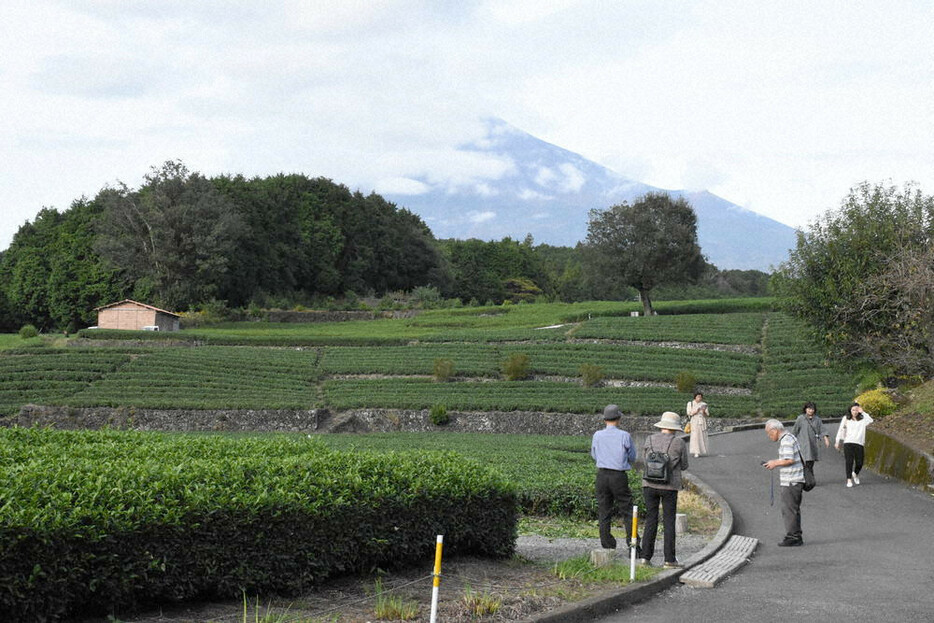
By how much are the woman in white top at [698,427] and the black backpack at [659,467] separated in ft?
49.5

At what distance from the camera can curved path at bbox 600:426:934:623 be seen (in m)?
8.69

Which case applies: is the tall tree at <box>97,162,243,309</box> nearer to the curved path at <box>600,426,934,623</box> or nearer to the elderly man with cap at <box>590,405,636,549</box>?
the curved path at <box>600,426,934,623</box>

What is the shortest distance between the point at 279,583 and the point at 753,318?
6032 cm

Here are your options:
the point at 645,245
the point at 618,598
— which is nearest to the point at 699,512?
the point at 618,598

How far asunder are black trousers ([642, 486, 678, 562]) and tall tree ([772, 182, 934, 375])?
1735 centimetres

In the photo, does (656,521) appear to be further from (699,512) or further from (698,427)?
(698,427)

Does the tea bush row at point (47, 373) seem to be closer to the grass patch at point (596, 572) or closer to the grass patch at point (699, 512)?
the grass patch at point (699, 512)

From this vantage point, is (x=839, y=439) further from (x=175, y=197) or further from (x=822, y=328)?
(x=175, y=197)

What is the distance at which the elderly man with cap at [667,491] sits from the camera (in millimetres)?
10609

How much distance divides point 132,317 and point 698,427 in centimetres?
4921

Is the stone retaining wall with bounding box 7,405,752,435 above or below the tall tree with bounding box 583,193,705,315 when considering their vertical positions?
below

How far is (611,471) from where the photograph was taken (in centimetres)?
1146

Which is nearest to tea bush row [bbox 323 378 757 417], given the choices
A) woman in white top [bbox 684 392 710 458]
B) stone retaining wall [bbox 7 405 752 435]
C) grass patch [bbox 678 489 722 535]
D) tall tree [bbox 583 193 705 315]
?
stone retaining wall [bbox 7 405 752 435]

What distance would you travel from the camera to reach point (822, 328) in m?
29.3
